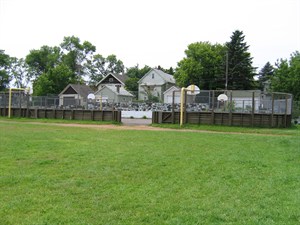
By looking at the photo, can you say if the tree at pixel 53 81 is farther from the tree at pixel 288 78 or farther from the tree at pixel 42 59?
the tree at pixel 288 78

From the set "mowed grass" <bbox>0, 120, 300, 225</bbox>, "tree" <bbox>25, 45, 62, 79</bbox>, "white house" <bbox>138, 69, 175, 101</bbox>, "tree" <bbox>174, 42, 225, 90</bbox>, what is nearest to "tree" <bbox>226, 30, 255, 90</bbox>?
"tree" <bbox>174, 42, 225, 90</bbox>

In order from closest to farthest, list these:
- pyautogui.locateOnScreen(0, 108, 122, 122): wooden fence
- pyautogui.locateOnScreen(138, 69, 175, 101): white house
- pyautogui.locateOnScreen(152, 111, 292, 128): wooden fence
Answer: pyautogui.locateOnScreen(152, 111, 292, 128): wooden fence < pyautogui.locateOnScreen(0, 108, 122, 122): wooden fence < pyautogui.locateOnScreen(138, 69, 175, 101): white house

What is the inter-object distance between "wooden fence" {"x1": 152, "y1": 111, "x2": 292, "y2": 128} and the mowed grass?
499 inches

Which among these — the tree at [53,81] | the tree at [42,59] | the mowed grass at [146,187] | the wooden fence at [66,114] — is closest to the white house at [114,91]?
the tree at [53,81]

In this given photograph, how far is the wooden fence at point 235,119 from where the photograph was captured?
21219 mm

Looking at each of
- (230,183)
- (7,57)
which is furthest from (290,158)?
(7,57)

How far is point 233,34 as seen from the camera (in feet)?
169

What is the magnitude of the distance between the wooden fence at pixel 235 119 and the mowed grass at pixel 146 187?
12680 millimetres

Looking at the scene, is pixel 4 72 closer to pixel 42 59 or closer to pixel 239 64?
pixel 42 59

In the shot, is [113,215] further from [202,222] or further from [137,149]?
[137,149]

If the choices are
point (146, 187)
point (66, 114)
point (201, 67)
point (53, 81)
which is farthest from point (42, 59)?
point (146, 187)

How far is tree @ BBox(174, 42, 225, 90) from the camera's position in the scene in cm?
5478

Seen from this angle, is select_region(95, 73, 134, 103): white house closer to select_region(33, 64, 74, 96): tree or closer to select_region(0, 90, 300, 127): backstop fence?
select_region(33, 64, 74, 96): tree

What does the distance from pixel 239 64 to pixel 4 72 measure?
4631 cm
